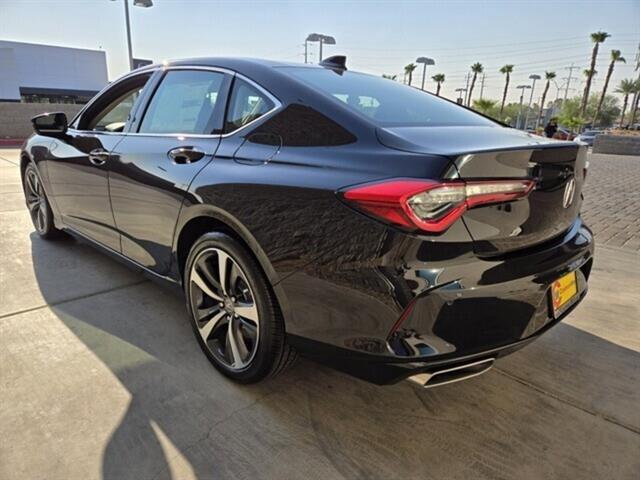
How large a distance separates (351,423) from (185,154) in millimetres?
1497

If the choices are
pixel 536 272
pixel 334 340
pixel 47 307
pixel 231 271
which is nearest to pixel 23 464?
pixel 231 271

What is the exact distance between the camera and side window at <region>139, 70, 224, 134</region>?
2336mm

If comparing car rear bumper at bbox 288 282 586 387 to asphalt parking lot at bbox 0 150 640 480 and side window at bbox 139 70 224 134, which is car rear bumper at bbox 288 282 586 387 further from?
side window at bbox 139 70 224 134

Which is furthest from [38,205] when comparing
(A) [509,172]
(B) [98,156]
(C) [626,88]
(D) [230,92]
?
(C) [626,88]

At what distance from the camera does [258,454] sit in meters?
1.79

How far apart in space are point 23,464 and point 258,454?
0.88 meters

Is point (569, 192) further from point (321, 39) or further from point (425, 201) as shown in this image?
point (321, 39)

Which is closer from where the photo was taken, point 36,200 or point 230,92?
point 230,92

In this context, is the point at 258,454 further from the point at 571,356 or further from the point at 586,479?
the point at 571,356

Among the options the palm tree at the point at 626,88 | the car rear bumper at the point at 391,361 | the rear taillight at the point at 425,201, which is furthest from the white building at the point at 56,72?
the palm tree at the point at 626,88

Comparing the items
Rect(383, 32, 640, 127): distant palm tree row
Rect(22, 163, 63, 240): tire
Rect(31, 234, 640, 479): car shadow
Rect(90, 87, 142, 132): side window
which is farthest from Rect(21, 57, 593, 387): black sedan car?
Rect(383, 32, 640, 127): distant palm tree row

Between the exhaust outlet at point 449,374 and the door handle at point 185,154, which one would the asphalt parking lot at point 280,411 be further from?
the door handle at point 185,154

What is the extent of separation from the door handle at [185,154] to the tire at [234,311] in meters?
0.39

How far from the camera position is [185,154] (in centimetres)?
228
